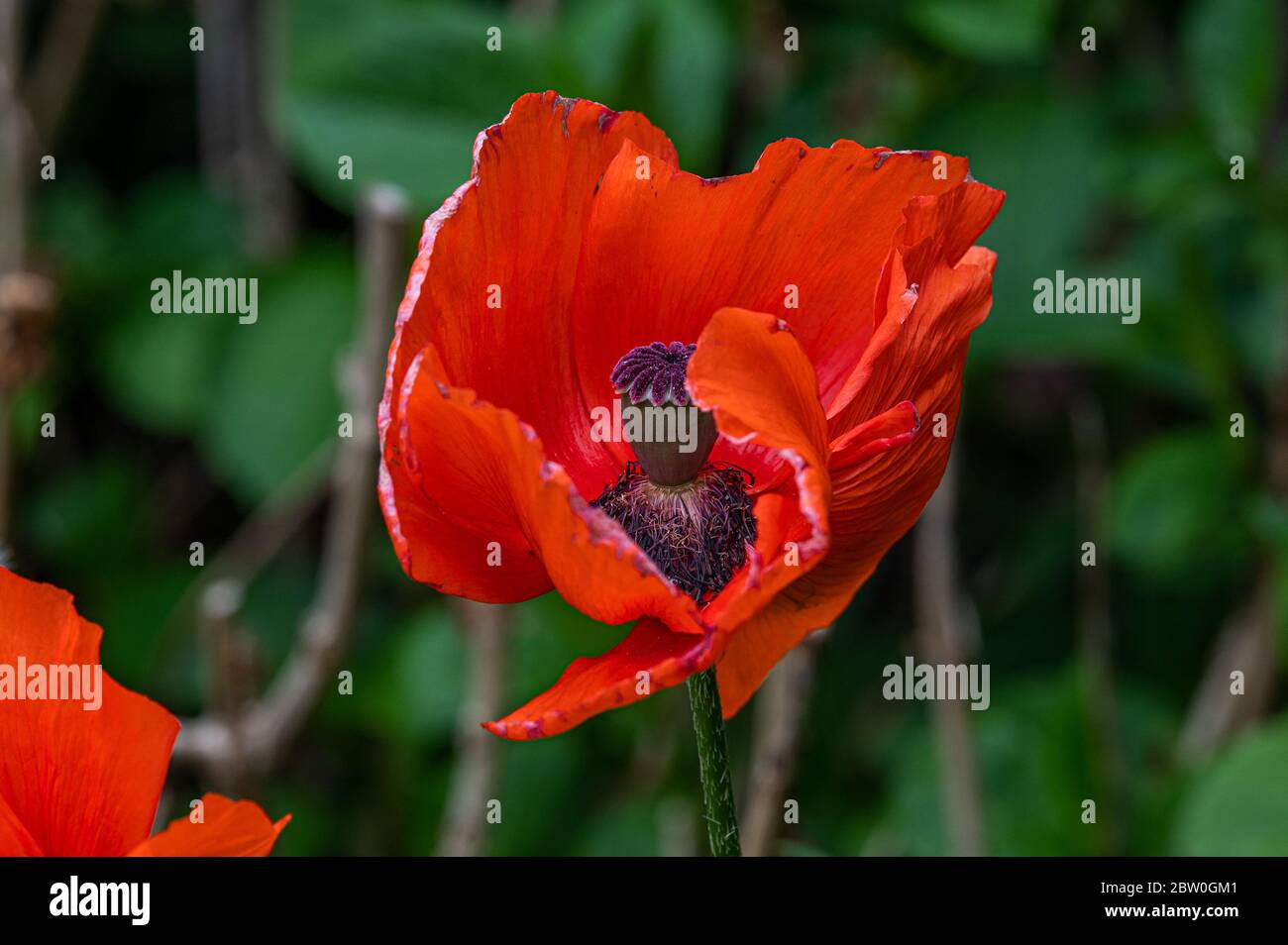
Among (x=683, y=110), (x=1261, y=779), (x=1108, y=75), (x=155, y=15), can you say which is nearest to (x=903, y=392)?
(x=1261, y=779)

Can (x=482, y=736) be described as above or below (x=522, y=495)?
below

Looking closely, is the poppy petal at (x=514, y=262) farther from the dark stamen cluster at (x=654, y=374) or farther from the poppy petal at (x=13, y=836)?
the poppy petal at (x=13, y=836)

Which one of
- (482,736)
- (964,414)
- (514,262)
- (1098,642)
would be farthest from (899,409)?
(964,414)

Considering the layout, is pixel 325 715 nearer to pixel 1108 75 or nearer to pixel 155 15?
pixel 155 15

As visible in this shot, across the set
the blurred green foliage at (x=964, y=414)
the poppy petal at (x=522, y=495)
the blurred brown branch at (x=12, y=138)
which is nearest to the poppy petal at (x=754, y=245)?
the poppy petal at (x=522, y=495)

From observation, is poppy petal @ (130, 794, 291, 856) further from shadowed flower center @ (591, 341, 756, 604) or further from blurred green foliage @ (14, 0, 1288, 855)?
blurred green foliage @ (14, 0, 1288, 855)

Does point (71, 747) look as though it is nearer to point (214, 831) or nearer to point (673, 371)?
point (214, 831)

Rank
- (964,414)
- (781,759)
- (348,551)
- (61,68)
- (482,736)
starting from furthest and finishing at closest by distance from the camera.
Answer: (61,68), (964,414), (348,551), (482,736), (781,759)
